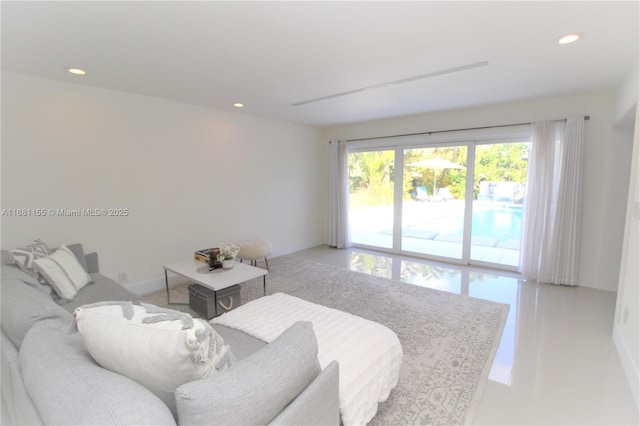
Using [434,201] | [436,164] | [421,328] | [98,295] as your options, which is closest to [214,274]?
[98,295]

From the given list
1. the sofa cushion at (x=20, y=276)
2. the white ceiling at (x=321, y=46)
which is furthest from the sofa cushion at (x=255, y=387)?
the sofa cushion at (x=20, y=276)

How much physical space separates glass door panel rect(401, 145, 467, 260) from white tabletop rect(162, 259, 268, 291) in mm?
3288

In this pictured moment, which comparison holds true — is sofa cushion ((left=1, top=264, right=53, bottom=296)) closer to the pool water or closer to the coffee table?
the coffee table

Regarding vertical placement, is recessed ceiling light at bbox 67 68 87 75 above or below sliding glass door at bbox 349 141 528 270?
above

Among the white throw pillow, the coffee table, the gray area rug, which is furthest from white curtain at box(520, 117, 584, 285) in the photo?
the white throw pillow

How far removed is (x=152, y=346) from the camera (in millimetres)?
984

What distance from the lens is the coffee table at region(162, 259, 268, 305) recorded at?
287 cm

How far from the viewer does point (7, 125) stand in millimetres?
2805

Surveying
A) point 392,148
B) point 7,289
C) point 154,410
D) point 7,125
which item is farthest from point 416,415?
point 392,148

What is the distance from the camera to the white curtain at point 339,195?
19.7 ft

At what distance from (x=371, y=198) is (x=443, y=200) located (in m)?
1.35

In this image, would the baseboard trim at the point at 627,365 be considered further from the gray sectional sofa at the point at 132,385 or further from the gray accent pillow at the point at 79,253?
the gray accent pillow at the point at 79,253

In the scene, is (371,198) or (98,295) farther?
(371,198)

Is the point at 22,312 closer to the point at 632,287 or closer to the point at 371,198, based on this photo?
the point at 632,287
